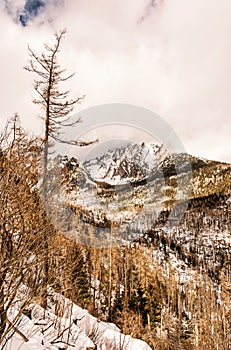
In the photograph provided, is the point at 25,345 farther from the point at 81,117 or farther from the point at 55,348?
the point at 81,117

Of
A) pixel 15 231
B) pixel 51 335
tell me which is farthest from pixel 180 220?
pixel 15 231

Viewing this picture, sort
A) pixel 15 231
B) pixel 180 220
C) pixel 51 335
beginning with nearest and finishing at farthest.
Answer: pixel 15 231
pixel 51 335
pixel 180 220

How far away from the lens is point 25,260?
15.8 ft

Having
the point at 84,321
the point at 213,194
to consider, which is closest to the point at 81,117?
the point at 84,321

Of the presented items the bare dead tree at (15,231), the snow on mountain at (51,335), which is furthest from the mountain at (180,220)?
the bare dead tree at (15,231)

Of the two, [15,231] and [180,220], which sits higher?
[180,220]

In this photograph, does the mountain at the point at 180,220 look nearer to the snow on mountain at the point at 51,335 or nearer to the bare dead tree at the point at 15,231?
the snow on mountain at the point at 51,335

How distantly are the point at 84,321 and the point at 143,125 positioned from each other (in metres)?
7.04

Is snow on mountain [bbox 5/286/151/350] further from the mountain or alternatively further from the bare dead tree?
the mountain

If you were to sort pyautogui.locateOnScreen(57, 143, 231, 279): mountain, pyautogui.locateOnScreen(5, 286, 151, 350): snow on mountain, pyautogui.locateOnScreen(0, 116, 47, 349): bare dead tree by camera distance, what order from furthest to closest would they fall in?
pyautogui.locateOnScreen(57, 143, 231, 279): mountain, pyautogui.locateOnScreen(5, 286, 151, 350): snow on mountain, pyautogui.locateOnScreen(0, 116, 47, 349): bare dead tree

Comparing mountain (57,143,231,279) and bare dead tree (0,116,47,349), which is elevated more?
mountain (57,143,231,279)

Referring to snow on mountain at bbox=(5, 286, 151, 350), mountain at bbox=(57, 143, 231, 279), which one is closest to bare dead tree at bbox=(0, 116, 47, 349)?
snow on mountain at bbox=(5, 286, 151, 350)

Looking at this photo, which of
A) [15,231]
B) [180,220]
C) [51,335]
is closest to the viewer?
[15,231]

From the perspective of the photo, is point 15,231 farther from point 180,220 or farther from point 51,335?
point 180,220
